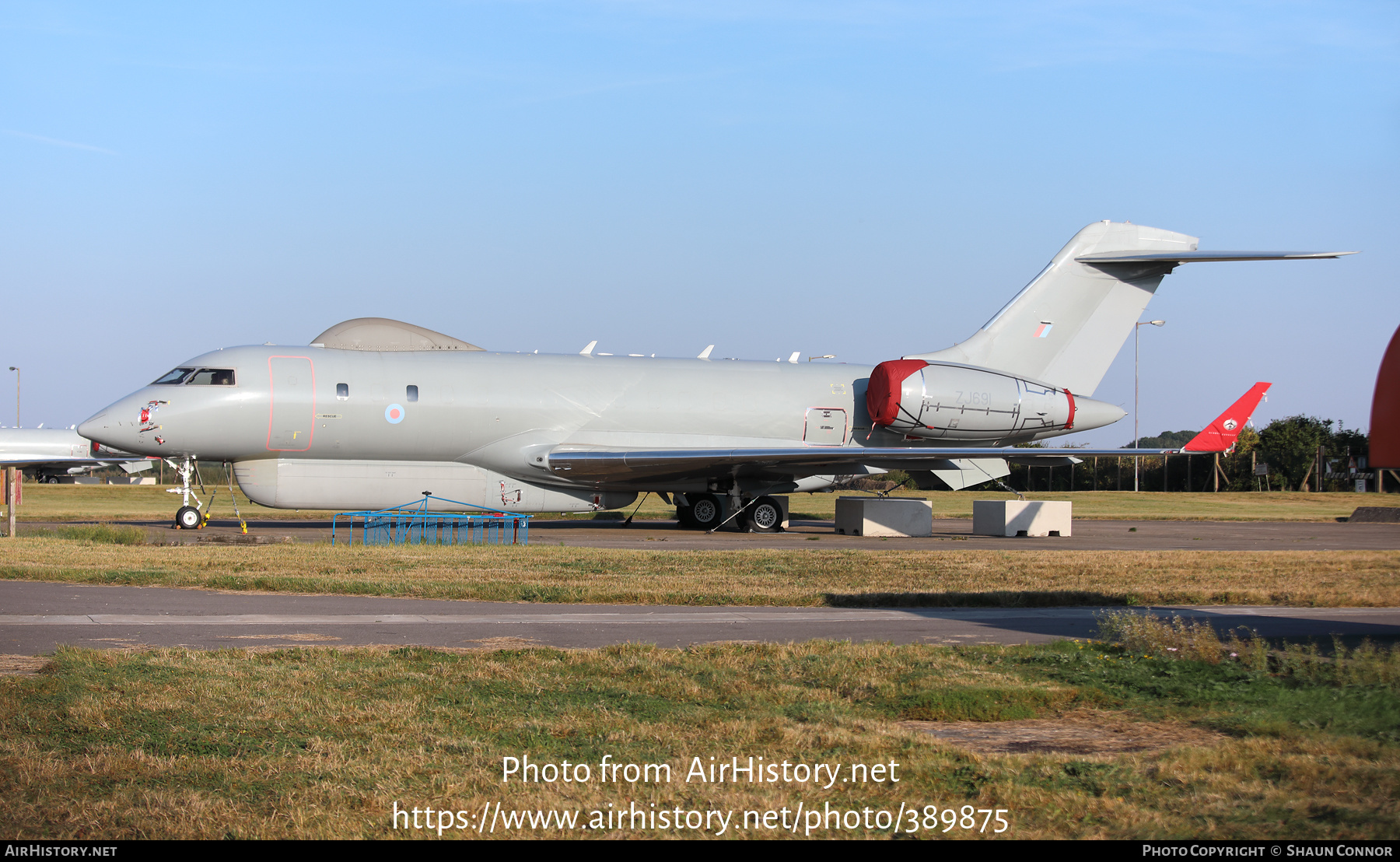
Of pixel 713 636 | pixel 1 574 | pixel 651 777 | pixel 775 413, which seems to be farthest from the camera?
pixel 775 413

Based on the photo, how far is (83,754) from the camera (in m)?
5.92

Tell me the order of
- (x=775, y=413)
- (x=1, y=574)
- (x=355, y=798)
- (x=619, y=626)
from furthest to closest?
(x=775, y=413)
(x=1, y=574)
(x=619, y=626)
(x=355, y=798)

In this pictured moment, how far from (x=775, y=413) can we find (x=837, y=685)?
2060 centimetres

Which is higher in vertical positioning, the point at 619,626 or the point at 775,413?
the point at 775,413

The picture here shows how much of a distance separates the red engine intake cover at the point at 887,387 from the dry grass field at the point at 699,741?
18.9 meters

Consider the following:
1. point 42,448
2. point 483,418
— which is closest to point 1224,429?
point 483,418

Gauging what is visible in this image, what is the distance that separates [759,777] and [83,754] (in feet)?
11.3

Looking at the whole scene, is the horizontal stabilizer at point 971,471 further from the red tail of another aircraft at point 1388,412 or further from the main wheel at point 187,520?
the red tail of another aircraft at point 1388,412

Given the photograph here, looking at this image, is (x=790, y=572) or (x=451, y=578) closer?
(x=451, y=578)

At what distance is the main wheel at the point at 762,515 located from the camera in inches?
1119

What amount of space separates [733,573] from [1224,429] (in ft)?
49.7

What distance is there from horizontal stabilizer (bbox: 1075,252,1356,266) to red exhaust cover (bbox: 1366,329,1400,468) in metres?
22.3
